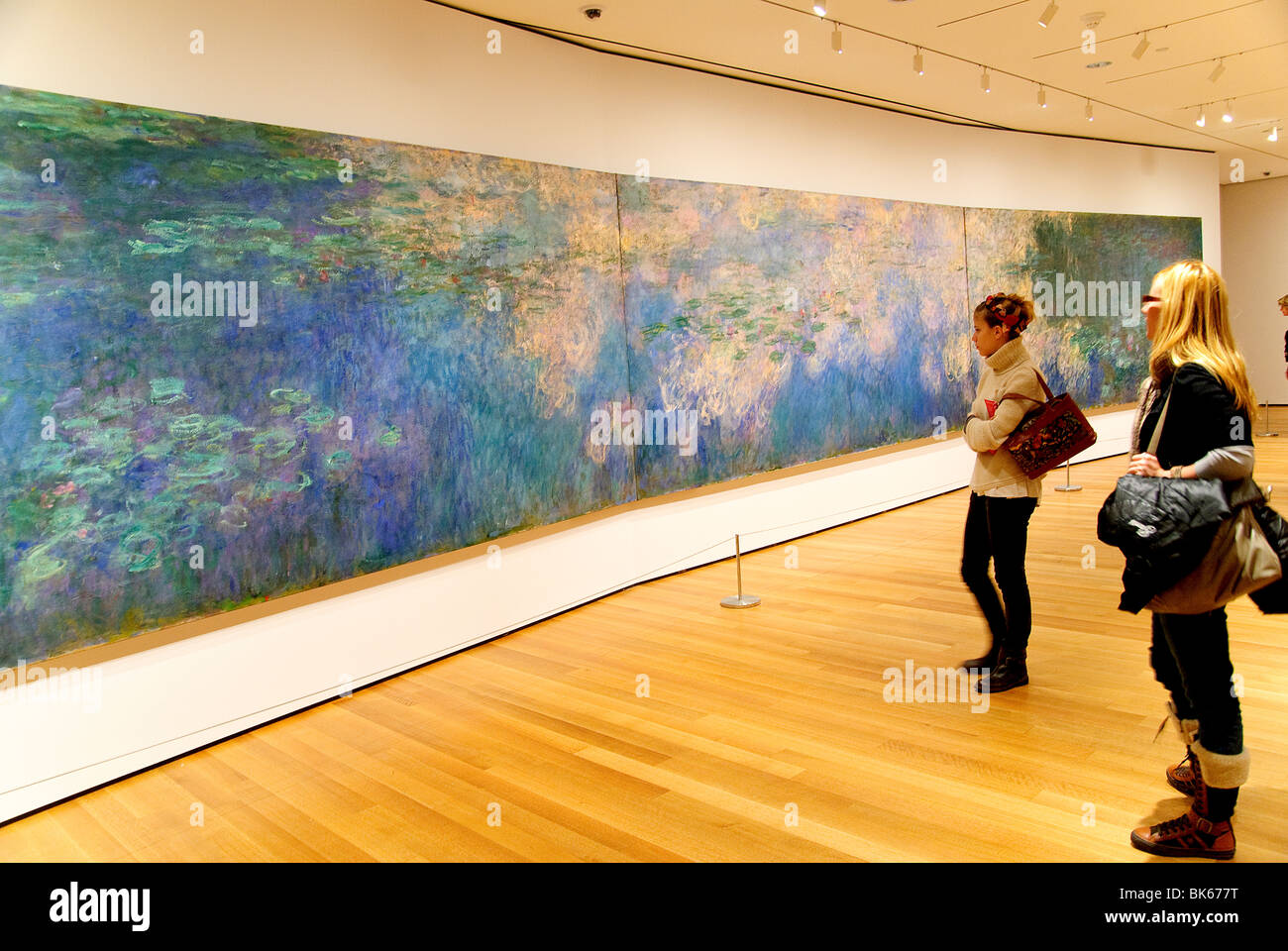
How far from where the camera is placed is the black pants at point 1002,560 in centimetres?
459

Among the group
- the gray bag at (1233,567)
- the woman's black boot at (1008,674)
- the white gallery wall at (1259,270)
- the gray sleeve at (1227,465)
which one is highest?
the white gallery wall at (1259,270)

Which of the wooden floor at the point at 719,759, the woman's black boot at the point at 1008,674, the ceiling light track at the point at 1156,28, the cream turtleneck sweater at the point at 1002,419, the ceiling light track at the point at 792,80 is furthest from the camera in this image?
the ceiling light track at the point at 1156,28

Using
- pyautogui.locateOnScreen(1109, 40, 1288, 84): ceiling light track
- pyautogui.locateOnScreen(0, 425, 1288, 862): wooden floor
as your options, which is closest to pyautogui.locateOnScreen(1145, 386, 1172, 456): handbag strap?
pyautogui.locateOnScreen(0, 425, 1288, 862): wooden floor

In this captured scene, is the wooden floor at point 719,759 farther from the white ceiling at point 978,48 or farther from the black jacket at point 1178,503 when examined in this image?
the white ceiling at point 978,48

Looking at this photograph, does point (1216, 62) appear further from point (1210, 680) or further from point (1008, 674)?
point (1210, 680)

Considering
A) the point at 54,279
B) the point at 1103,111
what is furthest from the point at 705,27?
the point at 1103,111

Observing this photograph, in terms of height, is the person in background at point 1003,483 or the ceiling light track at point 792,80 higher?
the ceiling light track at point 792,80

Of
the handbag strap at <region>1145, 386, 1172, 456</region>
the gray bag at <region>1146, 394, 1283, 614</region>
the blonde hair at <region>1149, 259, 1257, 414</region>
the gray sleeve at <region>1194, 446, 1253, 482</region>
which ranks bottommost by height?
the gray bag at <region>1146, 394, 1283, 614</region>

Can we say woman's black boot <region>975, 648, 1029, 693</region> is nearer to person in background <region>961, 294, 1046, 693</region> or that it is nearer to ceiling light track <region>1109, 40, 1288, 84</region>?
person in background <region>961, 294, 1046, 693</region>

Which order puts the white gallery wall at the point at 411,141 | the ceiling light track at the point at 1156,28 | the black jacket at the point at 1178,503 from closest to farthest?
the black jacket at the point at 1178,503 < the white gallery wall at the point at 411,141 < the ceiling light track at the point at 1156,28

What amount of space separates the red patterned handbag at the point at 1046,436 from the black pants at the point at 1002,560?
0.64 feet

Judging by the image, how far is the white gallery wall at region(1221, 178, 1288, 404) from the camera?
17.2m

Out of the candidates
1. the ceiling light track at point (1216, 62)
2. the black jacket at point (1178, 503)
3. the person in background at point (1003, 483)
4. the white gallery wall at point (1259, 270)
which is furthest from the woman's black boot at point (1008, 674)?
the white gallery wall at point (1259, 270)

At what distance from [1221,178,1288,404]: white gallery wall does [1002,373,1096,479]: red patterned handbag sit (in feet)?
49.3
